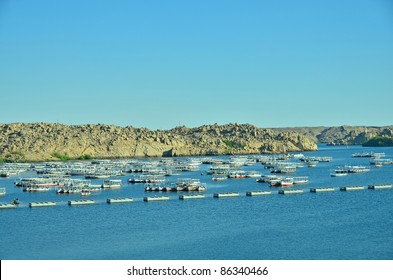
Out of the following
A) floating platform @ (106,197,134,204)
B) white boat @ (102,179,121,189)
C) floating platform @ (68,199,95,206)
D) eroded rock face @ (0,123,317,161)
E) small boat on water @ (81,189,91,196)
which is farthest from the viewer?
eroded rock face @ (0,123,317,161)

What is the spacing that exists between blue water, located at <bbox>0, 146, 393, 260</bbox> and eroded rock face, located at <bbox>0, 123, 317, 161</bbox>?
70848mm

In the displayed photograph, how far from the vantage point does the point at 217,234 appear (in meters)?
32.9

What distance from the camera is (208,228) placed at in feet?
114

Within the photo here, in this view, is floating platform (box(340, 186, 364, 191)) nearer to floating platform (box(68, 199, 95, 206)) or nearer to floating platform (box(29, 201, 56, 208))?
floating platform (box(68, 199, 95, 206))

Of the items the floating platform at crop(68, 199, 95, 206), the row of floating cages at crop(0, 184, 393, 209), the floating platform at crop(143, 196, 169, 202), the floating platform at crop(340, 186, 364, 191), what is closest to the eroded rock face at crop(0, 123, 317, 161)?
the floating platform at crop(143, 196, 169, 202)

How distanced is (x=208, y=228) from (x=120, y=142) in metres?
97.6

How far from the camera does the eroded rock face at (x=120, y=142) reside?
395 feet

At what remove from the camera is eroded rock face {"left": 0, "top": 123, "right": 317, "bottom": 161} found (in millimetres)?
120375

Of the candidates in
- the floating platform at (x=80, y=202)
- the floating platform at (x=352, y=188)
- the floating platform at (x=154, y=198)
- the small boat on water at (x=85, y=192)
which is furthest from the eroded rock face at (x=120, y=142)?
the floating platform at (x=352, y=188)

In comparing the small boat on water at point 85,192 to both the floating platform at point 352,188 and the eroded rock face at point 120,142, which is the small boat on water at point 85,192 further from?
the eroded rock face at point 120,142

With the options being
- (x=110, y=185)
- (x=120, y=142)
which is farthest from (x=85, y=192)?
(x=120, y=142)

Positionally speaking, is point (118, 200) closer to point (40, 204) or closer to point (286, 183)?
point (40, 204)

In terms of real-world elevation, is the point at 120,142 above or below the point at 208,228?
above
